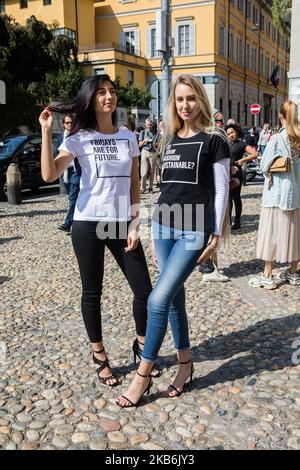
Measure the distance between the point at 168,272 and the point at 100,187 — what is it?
2.19 feet

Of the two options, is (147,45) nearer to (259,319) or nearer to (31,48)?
(31,48)

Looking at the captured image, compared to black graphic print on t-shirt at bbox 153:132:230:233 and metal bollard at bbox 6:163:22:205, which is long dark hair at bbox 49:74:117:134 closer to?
black graphic print on t-shirt at bbox 153:132:230:233

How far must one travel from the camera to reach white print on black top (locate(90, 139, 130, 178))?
3.05 metres

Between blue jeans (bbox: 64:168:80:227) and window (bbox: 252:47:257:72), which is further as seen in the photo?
window (bbox: 252:47:257:72)

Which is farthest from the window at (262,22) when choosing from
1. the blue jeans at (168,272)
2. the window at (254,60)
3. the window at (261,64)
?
the blue jeans at (168,272)

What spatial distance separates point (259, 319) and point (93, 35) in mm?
49244

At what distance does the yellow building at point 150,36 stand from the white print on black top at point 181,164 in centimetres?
3995

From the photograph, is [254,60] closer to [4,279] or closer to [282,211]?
[282,211]

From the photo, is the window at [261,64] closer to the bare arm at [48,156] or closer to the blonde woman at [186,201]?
the blonde woman at [186,201]

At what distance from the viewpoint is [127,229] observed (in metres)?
3.16

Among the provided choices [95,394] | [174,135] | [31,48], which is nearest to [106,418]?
[95,394]

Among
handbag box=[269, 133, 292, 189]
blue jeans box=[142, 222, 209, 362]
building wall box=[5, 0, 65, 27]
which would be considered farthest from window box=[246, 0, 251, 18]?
blue jeans box=[142, 222, 209, 362]

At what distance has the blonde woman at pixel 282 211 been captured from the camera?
5.04 m

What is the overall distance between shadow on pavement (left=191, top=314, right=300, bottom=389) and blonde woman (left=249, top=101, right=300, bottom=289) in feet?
3.29
